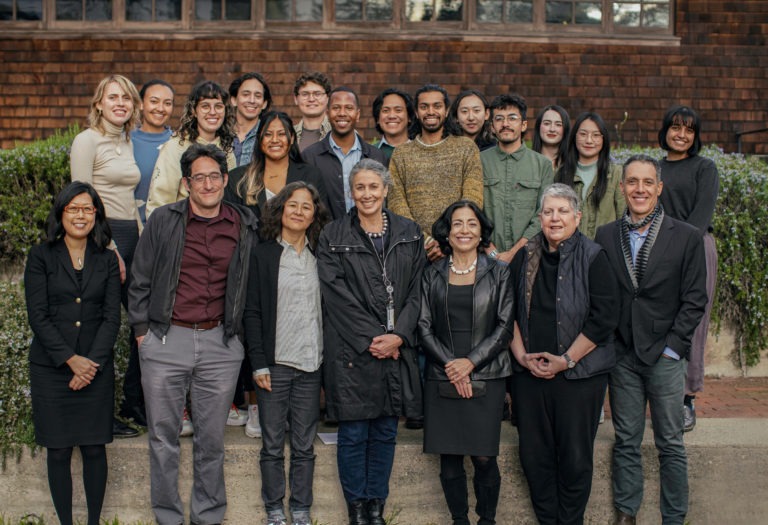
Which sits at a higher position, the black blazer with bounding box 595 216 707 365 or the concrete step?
the black blazer with bounding box 595 216 707 365

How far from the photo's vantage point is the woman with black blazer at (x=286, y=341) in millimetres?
4391

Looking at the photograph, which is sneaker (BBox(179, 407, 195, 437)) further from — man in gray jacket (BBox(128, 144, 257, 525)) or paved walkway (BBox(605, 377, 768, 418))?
paved walkway (BBox(605, 377, 768, 418))

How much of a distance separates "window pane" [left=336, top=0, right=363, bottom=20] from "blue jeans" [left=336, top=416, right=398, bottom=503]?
6.84m

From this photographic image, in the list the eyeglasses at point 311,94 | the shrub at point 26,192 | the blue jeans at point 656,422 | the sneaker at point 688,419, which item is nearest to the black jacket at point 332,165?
the eyeglasses at point 311,94

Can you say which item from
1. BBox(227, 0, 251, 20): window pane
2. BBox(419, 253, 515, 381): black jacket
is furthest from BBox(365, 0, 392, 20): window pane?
BBox(419, 253, 515, 381): black jacket

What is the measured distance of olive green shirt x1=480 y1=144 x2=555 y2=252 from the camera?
16.5 ft

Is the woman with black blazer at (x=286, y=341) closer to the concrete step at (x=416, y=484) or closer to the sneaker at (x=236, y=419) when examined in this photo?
the concrete step at (x=416, y=484)

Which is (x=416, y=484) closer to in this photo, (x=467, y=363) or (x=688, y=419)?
(x=467, y=363)

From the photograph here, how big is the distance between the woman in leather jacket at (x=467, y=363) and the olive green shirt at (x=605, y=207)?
36.3 inches

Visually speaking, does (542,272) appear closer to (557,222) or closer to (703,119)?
(557,222)

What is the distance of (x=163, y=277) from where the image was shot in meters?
4.30

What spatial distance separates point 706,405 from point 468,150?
9.05ft

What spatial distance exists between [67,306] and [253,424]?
4.11ft

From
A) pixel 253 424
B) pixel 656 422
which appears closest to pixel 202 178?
pixel 253 424
